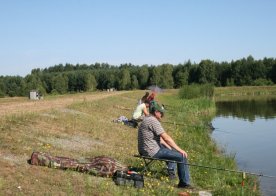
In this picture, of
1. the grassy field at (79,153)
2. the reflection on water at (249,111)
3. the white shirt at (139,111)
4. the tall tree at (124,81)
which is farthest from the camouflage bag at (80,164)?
the tall tree at (124,81)

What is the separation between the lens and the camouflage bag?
9.98 meters

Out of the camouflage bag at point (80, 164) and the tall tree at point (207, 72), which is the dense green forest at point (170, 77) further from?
the camouflage bag at point (80, 164)

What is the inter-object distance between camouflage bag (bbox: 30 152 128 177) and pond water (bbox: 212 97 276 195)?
182 inches

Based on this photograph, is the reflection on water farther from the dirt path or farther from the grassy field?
the grassy field

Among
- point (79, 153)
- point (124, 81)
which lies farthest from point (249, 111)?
point (124, 81)

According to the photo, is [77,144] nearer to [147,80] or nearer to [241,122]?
[241,122]

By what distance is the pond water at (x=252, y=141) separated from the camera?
15664mm

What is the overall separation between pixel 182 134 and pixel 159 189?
1034cm

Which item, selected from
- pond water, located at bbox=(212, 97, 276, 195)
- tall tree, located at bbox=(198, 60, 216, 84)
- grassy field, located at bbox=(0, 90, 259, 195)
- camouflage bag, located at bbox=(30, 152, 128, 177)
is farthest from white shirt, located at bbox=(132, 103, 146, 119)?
tall tree, located at bbox=(198, 60, 216, 84)

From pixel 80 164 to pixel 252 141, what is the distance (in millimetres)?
14539

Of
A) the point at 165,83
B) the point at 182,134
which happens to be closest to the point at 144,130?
the point at 182,134

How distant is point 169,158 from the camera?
406 inches

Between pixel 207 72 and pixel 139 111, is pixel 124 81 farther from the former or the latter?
pixel 139 111

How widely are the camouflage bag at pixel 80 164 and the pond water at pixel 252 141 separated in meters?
4.62
